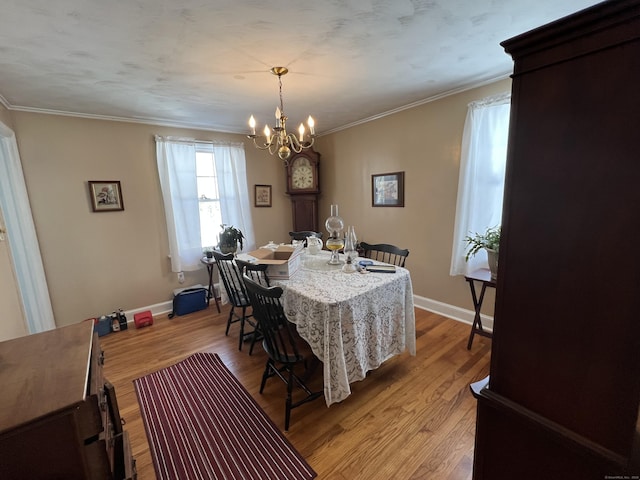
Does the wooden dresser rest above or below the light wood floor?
above

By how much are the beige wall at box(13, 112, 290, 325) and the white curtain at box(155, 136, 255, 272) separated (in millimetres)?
132

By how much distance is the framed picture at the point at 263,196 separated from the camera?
13.7 ft

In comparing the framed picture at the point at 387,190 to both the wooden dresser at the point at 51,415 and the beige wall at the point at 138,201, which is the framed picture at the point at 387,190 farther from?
the wooden dresser at the point at 51,415

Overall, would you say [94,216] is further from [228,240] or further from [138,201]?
[228,240]

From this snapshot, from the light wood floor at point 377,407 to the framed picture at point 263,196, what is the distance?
6.78ft

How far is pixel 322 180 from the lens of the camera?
4348 millimetres

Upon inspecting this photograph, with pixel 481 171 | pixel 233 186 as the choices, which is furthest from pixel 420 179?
pixel 233 186

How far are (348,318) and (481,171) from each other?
6.45 feet

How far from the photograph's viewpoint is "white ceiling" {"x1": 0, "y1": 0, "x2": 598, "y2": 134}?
1.39 metres

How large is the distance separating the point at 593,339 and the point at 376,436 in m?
1.45

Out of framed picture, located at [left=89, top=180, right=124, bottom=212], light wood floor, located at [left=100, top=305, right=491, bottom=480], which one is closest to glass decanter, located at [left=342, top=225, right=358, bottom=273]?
light wood floor, located at [left=100, top=305, right=491, bottom=480]

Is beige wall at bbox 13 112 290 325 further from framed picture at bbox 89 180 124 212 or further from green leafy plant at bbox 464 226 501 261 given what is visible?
green leafy plant at bbox 464 226 501 261

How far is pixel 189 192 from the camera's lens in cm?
353

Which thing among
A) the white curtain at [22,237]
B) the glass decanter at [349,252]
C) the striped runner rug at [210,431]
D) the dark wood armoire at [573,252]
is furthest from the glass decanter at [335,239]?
the white curtain at [22,237]
